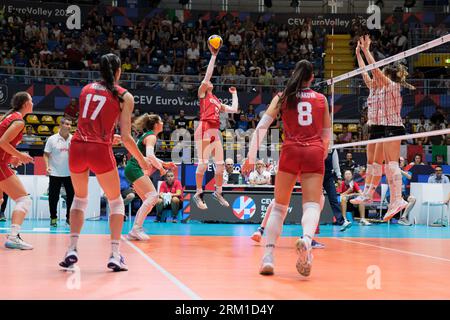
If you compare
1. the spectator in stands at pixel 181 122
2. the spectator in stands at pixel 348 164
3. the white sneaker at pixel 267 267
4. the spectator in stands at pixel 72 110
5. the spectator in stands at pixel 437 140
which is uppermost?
the spectator in stands at pixel 72 110

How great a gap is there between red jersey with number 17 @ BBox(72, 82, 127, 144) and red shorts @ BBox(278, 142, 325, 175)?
61.9 inches

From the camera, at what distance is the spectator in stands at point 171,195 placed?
600 inches

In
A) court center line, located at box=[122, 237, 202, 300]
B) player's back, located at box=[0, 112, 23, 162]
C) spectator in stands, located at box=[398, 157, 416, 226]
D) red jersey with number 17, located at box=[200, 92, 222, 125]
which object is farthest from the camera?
spectator in stands, located at box=[398, 157, 416, 226]

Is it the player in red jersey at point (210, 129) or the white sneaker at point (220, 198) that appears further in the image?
the white sneaker at point (220, 198)

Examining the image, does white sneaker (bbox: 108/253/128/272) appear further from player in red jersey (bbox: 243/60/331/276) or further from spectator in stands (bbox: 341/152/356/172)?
spectator in stands (bbox: 341/152/356/172)

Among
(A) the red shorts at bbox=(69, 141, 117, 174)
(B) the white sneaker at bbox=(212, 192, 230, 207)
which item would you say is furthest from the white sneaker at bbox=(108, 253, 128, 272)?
(B) the white sneaker at bbox=(212, 192, 230, 207)

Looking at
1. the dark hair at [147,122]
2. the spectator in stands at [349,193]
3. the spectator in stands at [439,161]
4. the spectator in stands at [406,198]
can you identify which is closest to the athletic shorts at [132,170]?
the dark hair at [147,122]

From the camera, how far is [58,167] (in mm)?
11680

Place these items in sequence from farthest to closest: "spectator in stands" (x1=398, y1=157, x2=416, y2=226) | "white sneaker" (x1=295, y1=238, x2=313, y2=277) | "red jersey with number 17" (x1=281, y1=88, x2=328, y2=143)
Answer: "spectator in stands" (x1=398, y1=157, x2=416, y2=226) → "red jersey with number 17" (x1=281, y1=88, x2=328, y2=143) → "white sneaker" (x1=295, y1=238, x2=313, y2=277)

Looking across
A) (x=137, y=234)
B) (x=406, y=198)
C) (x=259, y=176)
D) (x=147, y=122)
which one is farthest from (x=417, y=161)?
(x=137, y=234)

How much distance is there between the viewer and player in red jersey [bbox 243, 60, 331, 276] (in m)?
5.30

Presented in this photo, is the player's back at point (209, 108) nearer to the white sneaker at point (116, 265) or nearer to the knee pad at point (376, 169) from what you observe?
the knee pad at point (376, 169)

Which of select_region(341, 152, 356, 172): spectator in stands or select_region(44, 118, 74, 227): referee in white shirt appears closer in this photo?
select_region(44, 118, 74, 227): referee in white shirt

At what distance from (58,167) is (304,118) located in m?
7.41
